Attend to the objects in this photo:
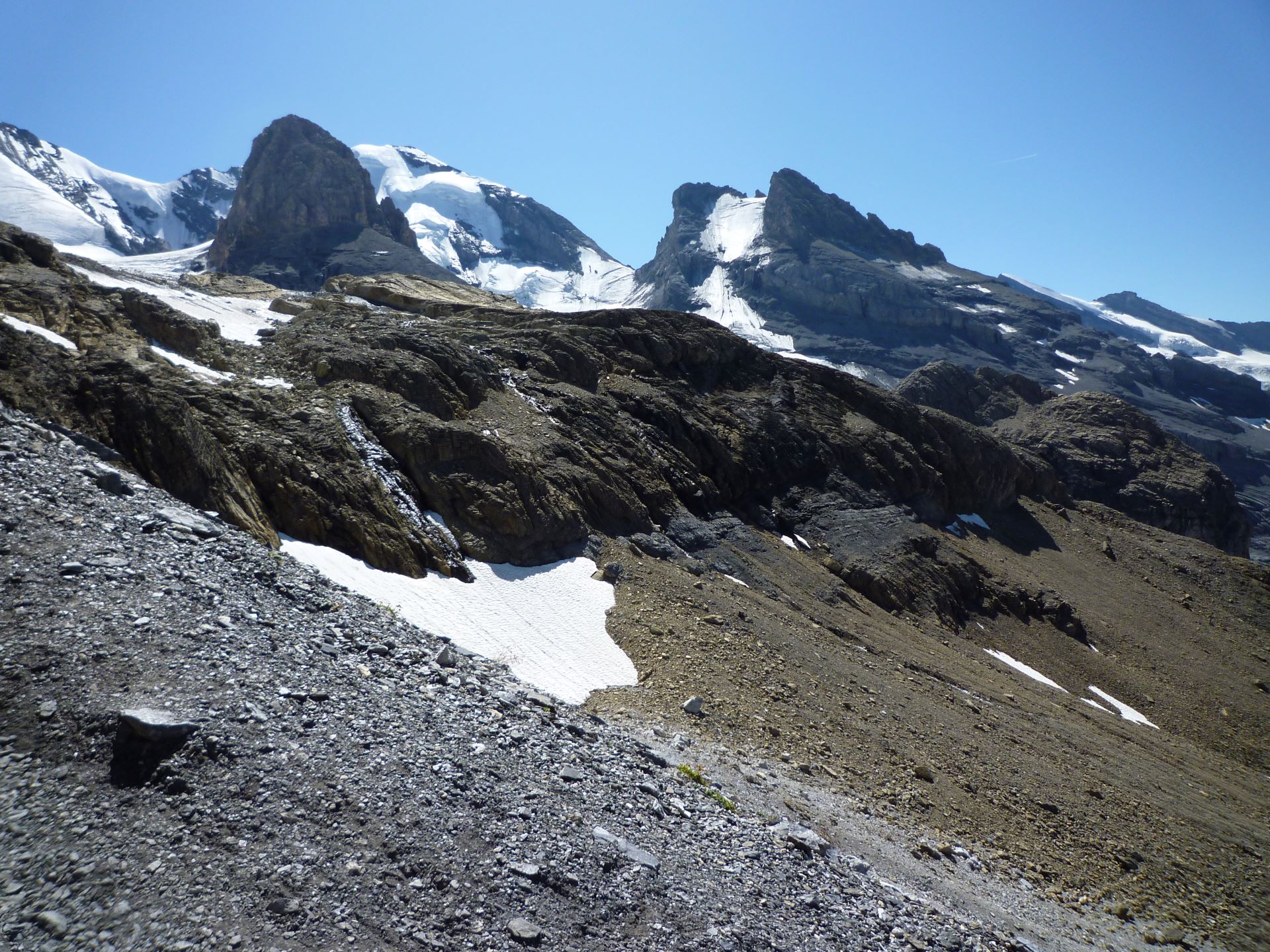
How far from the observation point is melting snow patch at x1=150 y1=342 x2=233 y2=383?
2064 cm

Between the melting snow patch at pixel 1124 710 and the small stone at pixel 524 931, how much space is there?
3053 cm

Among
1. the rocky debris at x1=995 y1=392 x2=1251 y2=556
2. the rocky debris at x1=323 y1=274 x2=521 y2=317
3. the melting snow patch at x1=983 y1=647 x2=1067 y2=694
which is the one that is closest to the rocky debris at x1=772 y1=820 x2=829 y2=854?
the melting snow patch at x1=983 y1=647 x2=1067 y2=694

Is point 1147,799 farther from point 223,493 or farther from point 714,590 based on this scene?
point 223,493

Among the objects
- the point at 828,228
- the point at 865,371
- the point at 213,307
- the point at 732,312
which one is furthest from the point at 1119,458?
the point at 828,228

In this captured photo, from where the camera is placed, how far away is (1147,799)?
19.9 m

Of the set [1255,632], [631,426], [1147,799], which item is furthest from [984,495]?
[1147,799]

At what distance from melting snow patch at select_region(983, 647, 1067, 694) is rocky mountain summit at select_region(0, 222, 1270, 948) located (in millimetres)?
203

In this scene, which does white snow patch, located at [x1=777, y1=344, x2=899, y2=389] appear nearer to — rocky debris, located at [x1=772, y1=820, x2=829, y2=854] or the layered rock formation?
the layered rock formation

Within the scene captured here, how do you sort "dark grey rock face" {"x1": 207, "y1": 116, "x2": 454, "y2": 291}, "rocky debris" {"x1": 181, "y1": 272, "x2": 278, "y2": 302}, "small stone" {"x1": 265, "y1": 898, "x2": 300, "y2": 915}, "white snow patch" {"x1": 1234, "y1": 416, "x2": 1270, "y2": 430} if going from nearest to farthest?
1. "small stone" {"x1": 265, "y1": 898, "x2": 300, "y2": 915}
2. "rocky debris" {"x1": 181, "y1": 272, "x2": 278, "y2": 302}
3. "dark grey rock face" {"x1": 207, "y1": 116, "x2": 454, "y2": 291}
4. "white snow patch" {"x1": 1234, "y1": 416, "x2": 1270, "y2": 430}

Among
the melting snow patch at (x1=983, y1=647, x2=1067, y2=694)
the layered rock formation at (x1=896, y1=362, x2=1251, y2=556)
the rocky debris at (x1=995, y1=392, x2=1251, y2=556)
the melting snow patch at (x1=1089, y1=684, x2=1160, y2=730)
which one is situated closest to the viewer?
the melting snow patch at (x1=1089, y1=684, x2=1160, y2=730)

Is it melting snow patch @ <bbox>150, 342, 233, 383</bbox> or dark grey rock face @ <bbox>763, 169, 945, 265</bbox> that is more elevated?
dark grey rock face @ <bbox>763, 169, 945, 265</bbox>

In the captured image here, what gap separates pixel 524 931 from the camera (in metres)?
6.54

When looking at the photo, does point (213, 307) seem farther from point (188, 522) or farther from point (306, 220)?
point (306, 220)

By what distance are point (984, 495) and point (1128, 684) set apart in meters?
16.9
